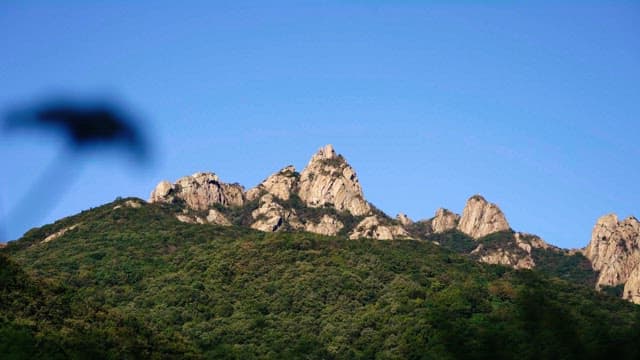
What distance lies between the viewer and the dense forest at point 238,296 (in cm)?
9725

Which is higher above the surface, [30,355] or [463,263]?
[463,263]

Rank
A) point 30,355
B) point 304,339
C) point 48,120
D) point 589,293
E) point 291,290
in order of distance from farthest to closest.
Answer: point 589,293 < point 291,290 < point 304,339 < point 30,355 < point 48,120

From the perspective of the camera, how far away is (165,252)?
186m

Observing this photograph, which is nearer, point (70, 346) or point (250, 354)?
point (70, 346)

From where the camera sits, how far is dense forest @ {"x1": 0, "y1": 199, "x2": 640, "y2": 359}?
97.2m

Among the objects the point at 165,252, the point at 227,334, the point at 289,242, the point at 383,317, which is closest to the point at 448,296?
the point at 383,317

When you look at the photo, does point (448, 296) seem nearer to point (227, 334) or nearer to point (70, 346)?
point (227, 334)

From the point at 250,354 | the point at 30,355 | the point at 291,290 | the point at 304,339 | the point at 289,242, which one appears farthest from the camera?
the point at 289,242

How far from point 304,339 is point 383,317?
37.1ft

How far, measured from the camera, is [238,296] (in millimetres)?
157125

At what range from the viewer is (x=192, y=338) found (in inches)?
5231

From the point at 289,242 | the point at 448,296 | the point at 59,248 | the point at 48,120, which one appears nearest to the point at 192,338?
the point at 448,296

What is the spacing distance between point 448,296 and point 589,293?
1543 inches

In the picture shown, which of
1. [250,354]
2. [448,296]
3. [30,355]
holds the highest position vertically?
[448,296]
